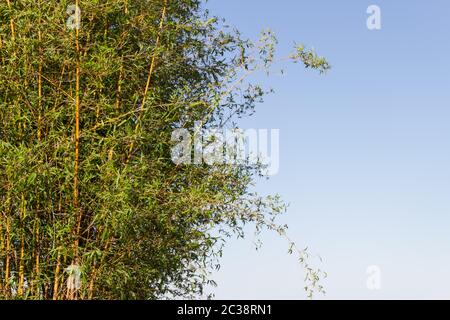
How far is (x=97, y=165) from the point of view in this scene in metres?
7.20

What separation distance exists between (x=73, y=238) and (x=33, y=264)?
0.56 meters

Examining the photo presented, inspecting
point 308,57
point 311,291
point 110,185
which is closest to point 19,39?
point 110,185

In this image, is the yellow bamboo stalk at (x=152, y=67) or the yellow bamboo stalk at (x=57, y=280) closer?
the yellow bamboo stalk at (x=57, y=280)

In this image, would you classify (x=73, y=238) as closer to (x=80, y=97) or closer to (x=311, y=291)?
(x=80, y=97)

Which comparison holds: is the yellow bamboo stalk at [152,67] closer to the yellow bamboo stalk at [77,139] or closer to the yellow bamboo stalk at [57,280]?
the yellow bamboo stalk at [77,139]

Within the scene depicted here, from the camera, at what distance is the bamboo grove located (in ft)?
23.7

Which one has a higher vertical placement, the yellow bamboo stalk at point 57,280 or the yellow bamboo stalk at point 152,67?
the yellow bamboo stalk at point 152,67

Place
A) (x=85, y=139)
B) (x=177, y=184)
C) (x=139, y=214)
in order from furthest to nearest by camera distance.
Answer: (x=177, y=184) → (x=85, y=139) → (x=139, y=214)

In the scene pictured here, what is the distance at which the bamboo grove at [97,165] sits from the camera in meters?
7.23

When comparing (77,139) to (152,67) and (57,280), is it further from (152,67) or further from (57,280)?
(57,280)

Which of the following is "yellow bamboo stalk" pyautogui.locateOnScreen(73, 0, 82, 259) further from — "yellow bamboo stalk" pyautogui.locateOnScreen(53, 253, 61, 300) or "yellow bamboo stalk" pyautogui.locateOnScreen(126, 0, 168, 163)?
"yellow bamboo stalk" pyautogui.locateOnScreen(126, 0, 168, 163)

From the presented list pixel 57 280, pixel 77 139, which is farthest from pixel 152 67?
pixel 57 280

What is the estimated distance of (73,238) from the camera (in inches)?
291

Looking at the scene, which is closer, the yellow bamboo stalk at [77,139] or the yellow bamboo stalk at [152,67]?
the yellow bamboo stalk at [77,139]
